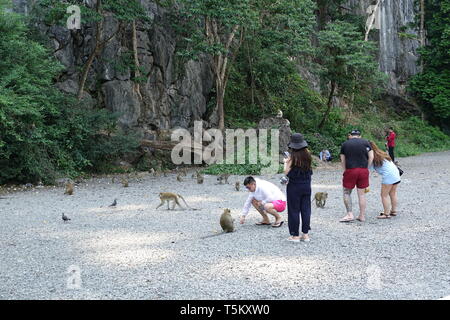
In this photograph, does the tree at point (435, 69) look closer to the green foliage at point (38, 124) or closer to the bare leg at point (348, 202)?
the green foliage at point (38, 124)

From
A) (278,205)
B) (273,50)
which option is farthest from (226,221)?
(273,50)

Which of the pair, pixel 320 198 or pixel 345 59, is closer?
pixel 320 198

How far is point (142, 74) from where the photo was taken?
22344 mm

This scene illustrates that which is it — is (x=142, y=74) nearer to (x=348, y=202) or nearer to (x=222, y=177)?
(x=222, y=177)

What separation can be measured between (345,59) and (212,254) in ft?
65.3

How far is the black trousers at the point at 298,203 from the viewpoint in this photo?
7.11 meters

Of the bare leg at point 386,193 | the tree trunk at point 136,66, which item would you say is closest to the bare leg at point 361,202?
the bare leg at point 386,193

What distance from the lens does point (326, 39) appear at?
2425 cm

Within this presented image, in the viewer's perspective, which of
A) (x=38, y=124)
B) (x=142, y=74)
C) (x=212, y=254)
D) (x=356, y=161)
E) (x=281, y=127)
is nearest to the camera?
(x=212, y=254)

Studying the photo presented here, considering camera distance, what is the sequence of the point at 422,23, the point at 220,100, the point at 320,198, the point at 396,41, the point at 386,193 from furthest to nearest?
the point at 396,41, the point at 422,23, the point at 220,100, the point at 320,198, the point at 386,193

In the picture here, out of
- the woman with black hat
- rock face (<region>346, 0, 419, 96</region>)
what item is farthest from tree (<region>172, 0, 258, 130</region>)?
rock face (<region>346, 0, 419, 96</region>)

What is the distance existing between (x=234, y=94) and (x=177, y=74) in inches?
175

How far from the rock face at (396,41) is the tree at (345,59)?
11.5 meters

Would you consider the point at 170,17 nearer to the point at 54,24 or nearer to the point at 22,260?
the point at 54,24
